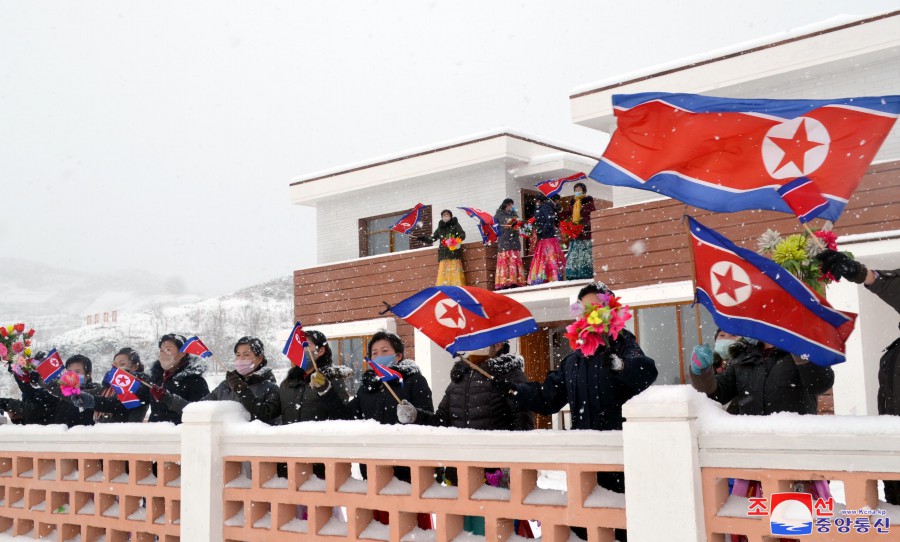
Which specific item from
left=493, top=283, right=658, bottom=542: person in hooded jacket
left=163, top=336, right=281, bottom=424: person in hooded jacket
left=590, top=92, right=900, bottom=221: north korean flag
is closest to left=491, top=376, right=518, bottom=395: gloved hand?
left=493, top=283, right=658, bottom=542: person in hooded jacket

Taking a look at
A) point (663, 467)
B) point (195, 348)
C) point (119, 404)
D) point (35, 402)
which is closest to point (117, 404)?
point (119, 404)

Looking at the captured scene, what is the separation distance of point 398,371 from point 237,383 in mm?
1187

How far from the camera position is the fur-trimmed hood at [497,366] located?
5367mm

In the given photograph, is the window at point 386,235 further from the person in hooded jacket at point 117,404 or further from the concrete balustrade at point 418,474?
the concrete balustrade at point 418,474

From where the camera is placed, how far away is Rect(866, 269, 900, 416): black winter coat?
3.82 metres

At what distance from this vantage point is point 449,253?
15.5 metres

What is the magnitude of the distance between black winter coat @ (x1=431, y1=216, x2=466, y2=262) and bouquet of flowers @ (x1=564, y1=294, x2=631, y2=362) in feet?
35.7

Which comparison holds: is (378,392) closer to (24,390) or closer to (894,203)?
(24,390)

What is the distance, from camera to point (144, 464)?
563 centimetres

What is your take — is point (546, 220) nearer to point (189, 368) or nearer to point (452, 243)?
point (452, 243)

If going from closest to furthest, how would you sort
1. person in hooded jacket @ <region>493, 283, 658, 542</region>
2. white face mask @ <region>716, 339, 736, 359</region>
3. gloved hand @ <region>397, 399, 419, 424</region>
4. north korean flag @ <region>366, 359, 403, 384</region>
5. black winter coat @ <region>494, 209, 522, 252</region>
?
person in hooded jacket @ <region>493, 283, 658, 542</region>, white face mask @ <region>716, 339, 736, 359</region>, gloved hand @ <region>397, 399, 419, 424</region>, north korean flag @ <region>366, 359, 403, 384</region>, black winter coat @ <region>494, 209, 522, 252</region>

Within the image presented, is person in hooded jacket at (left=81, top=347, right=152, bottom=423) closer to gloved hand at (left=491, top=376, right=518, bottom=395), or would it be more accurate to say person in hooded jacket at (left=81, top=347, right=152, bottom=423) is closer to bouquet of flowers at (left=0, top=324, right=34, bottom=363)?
bouquet of flowers at (left=0, top=324, right=34, bottom=363)

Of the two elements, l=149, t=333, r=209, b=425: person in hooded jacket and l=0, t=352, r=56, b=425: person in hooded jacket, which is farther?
l=0, t=352, r=56, b=425: person in hooded jacket

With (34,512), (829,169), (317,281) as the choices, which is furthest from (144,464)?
(317,281)
